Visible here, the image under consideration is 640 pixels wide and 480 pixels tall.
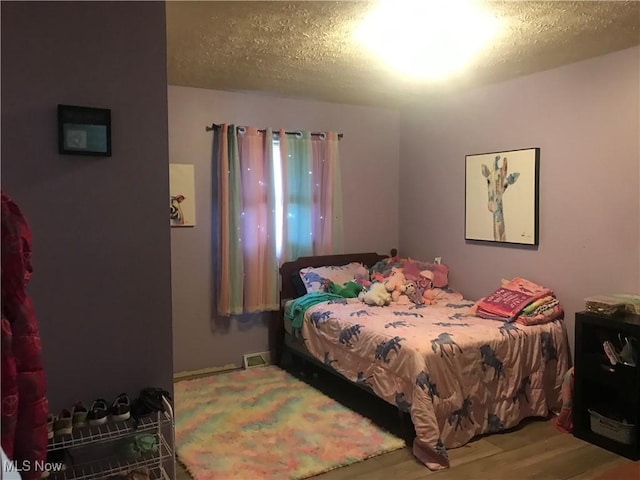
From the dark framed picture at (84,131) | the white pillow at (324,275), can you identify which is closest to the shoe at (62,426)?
the dark framed picture at (84,131)

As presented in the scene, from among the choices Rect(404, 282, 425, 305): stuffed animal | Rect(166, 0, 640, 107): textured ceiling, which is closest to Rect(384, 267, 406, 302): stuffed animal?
Rect(404, 282, 425, 305): stuffed animal

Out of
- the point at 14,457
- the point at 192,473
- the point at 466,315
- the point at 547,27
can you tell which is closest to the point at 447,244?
the point at 466,315

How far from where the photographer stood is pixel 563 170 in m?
3.61

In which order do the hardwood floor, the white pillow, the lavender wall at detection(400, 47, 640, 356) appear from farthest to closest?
the white pillow < the lavender wall at detection(400, 47, 640, 356) < the hardwood floor

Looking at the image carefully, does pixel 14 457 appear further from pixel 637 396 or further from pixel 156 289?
pixel 637 396

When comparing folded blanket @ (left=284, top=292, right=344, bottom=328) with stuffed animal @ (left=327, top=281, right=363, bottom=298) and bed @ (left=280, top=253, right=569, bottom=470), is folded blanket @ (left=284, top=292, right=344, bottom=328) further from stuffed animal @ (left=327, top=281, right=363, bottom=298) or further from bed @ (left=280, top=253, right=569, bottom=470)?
bed @ (left=280, top=253, right=569, bottom=470)

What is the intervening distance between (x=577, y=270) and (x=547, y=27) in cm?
163

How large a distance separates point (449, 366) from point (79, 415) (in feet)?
6.36

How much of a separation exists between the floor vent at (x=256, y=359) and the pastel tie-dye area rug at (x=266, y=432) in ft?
1.34

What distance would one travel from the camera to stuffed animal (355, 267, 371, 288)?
14.5ft

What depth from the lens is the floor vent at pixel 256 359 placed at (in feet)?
14.7

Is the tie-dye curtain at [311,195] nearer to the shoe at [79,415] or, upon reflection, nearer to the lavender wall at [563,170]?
the lavender wall at [563,170]

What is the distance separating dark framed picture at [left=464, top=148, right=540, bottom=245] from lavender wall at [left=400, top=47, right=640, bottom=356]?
0.23ft

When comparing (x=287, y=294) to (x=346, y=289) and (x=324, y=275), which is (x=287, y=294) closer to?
(x=324, y=275)
